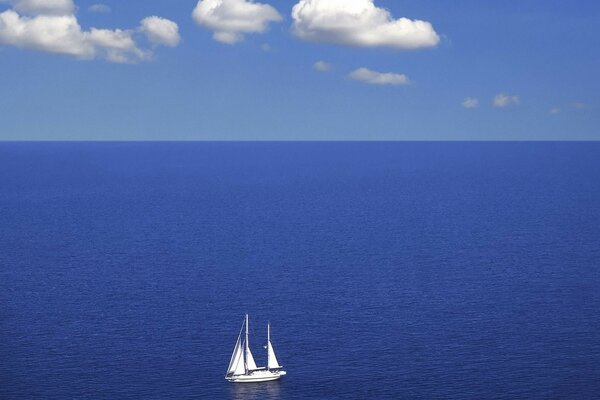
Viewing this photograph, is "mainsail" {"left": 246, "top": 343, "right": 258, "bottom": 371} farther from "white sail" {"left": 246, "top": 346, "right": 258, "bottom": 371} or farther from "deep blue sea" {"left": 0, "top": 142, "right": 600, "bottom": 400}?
"deep blue sea" {"left": 0, "top": 142, "right": 600, "bottom": 400}

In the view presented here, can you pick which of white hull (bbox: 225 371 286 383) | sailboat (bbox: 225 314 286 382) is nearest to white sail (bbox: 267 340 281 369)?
sailboat (bbox: 225 314 286 382)

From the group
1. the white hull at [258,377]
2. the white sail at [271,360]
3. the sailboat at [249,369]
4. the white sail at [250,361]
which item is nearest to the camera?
the white hull at [258,377]

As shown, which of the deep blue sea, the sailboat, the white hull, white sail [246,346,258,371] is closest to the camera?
the deep blue sea

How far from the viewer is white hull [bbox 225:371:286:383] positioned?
11600 centimetres

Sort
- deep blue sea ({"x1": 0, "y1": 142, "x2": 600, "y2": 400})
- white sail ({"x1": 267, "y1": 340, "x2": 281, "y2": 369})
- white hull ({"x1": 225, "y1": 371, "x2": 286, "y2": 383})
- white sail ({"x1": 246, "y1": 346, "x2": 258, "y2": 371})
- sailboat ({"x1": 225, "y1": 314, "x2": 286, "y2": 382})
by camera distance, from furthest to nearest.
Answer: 1. white sail ({"x1": 246, "y1": 346, "x2": 258, "y2": 371})
2. white sail ({"x1": 267, "y1": 340, "x2": 281, "y2": 369})
3. sailboat ({"x1": 225, "y1": 314, "x2": 286, "y2": 382})
4. white hull ({"x1": 225, "y1": 371, "x2": 286, "y2": 383})
5. deep blue sea ({"x1": 0, "y1": 142, "x2": 600, "y2": 400})

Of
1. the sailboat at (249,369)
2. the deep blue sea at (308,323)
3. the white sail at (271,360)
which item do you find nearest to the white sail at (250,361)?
the sailboat at (249,369)

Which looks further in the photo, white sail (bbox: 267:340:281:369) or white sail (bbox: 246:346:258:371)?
white sail (bbox: 246:346:258:371)

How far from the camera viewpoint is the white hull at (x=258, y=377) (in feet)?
381

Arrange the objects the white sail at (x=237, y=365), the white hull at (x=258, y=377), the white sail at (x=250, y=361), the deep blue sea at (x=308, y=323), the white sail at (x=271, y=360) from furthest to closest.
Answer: the white sail at (x=250, y=361) < the white sail at (x=271, y=360) < the white sail at (x=237, y=365) < the white hull at (x=258, y=377) < the deep blue sea at (x=308, y=323)

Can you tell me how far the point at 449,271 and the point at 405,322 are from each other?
128 feet

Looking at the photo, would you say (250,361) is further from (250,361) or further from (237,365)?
(237,365)

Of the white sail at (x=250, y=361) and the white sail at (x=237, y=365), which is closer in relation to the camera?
the white sail at (x=237, y=365)

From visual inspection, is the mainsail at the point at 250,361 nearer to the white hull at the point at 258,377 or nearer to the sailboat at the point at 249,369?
the sailboat at the point at 249,369

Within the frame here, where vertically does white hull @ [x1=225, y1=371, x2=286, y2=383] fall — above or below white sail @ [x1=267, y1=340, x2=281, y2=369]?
below
